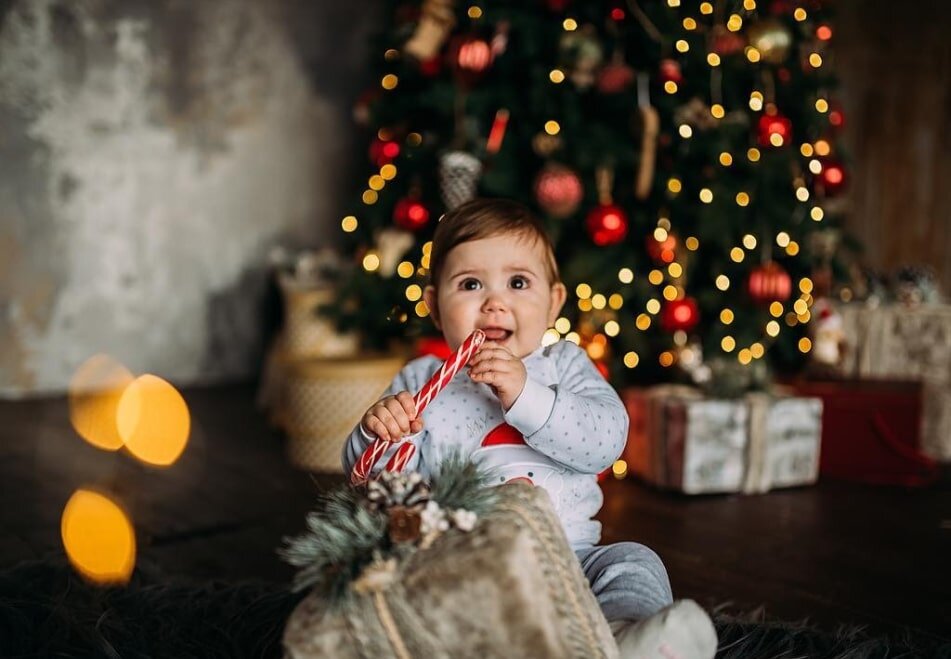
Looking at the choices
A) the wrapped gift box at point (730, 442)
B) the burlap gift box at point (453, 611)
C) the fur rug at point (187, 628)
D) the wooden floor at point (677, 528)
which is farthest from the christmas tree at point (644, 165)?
the burlap gift box at point (453, 611)

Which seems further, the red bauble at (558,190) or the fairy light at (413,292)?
the fairy light at (413,292)

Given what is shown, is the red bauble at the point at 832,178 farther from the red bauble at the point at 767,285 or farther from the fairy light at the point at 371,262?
the fairy light at the point at 371,262

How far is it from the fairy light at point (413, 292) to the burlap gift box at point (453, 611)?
2205 mm

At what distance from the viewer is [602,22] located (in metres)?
3.08

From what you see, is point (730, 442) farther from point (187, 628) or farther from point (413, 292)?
point (187, 628)

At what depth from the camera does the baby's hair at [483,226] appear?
1357 mm

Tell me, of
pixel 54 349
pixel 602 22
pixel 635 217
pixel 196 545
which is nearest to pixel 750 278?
pixel 635 217

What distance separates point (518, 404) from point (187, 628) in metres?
0.76

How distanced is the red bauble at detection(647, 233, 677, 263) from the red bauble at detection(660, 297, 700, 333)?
0.16 metres

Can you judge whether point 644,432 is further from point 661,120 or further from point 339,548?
point 339,548

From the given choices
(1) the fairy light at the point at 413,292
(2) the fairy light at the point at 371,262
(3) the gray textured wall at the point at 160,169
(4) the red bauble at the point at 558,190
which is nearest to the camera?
(4) the red bauble at the point at 558,190

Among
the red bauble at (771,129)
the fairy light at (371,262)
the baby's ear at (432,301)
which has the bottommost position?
the fairy light at (371,262)

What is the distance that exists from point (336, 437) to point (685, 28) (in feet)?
5.78

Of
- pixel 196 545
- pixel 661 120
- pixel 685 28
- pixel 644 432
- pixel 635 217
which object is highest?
pixel 685 28
